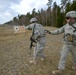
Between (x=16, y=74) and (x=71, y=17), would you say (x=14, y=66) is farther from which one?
(x=71, y=17)

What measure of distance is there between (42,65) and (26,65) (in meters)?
0.57

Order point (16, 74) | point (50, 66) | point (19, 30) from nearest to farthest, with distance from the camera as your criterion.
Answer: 1. point (16, 74)
2. point (50, 66)
3. point (19, 30)

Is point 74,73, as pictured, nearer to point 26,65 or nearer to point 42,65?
point 42,65

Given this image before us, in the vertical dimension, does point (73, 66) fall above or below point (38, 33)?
below

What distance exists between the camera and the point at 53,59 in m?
8.31

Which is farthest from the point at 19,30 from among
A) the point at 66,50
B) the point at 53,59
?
the point at 66,50

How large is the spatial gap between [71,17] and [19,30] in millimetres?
21433

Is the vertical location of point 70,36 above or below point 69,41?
above

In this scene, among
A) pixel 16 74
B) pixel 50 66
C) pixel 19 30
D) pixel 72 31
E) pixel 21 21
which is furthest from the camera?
pixel 21 21

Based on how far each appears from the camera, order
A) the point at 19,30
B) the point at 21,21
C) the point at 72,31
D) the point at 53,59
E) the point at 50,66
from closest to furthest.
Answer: the point at 72,31 < the point at 50,66 < the point at 53,59 < the point at 19,30 < the point at 21,21

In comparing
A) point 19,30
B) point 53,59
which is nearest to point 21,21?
point 19,30

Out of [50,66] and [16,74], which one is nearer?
[16,74]

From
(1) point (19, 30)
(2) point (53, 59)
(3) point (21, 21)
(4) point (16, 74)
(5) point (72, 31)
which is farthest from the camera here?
(3) point (21, 21)

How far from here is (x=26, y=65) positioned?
24.8ft
